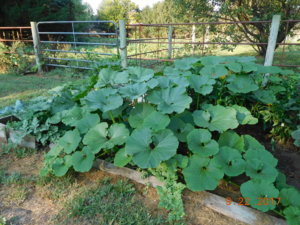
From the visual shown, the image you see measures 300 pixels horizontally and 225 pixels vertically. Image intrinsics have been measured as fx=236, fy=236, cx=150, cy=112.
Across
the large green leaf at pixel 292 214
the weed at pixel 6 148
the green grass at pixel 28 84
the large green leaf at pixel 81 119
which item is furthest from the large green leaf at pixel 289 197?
the green grass at pixel 28 84

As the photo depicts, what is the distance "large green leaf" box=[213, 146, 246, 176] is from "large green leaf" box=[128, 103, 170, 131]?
1.30ft

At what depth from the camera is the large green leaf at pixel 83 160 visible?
1.67 meters

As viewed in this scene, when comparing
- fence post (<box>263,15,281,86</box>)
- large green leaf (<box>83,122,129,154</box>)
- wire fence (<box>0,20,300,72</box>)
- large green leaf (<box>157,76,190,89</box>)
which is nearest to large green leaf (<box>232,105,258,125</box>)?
large green leaf (<box>157,76,190,89</box>)

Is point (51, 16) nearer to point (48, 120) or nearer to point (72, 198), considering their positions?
point (48, 120)

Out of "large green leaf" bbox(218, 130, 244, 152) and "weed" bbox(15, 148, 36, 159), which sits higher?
"large green leaf" bbox(218, 130, 244, 152)

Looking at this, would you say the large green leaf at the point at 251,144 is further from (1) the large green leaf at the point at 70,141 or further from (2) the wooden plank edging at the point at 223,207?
(1) the large green leaf at the point at 70,141

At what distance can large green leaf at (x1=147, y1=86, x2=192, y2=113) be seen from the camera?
5.45ft

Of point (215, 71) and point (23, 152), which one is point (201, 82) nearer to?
point (215, 71)

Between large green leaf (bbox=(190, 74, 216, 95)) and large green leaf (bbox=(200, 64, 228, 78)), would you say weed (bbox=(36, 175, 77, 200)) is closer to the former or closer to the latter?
large green leaf (bbox=(190, 74, 216, 95))

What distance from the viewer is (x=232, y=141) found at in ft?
5.30

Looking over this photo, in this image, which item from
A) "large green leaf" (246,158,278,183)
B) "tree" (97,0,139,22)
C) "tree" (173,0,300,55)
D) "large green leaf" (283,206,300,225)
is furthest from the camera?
"tree" (97,0,139,22)

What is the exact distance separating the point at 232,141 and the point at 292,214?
54cm

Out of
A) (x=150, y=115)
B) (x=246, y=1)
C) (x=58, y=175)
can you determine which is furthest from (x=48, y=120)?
(x=246, y=1)

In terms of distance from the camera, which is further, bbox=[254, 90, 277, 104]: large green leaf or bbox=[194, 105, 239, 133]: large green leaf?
bbox=[254, 90, 277, 104]: large green leaf
